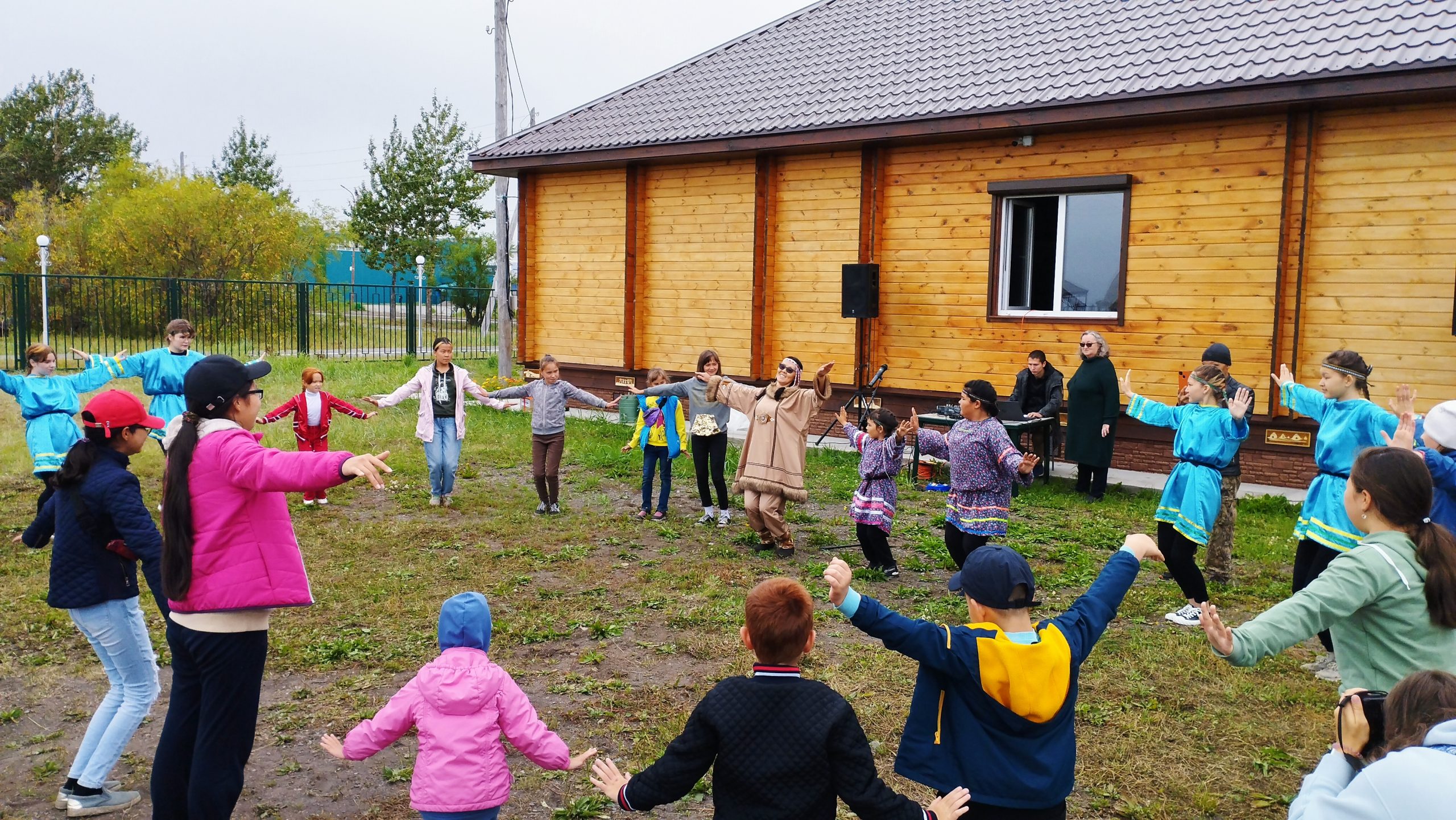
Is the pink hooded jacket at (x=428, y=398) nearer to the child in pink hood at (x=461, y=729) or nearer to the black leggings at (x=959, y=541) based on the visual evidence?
the black leggings at (x=959, y=541)

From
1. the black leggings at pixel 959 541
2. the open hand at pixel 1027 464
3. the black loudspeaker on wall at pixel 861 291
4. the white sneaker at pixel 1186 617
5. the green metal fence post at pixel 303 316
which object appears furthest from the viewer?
the green metal fence post at pixel 303 316

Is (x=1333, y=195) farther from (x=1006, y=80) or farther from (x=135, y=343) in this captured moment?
(x=135, y=343)

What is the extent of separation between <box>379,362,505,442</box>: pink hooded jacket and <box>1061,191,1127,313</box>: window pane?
22.9ft

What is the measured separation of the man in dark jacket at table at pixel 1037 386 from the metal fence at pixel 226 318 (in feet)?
52.2

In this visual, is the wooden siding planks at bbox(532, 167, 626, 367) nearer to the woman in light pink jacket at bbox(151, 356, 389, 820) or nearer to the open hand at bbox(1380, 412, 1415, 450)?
the open hand at bbox(1380, 412, 1415, 450)

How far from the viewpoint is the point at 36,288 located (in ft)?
Answer: 96.3

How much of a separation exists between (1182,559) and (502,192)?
14709 millimetres

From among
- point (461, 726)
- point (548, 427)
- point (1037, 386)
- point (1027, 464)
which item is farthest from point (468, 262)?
point (461, 726)

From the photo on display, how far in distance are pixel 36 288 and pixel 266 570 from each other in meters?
31.1

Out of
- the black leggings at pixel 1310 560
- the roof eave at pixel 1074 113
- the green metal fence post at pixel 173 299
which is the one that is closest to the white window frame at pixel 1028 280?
the roof eave at pixel 1074 113

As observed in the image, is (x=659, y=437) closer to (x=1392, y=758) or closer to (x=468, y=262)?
(x=1392, y=758)

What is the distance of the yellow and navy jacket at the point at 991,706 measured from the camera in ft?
10.2

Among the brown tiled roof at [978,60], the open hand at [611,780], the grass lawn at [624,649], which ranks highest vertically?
the brown tiled roof at [978,60]

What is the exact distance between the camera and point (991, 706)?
10.3ft
